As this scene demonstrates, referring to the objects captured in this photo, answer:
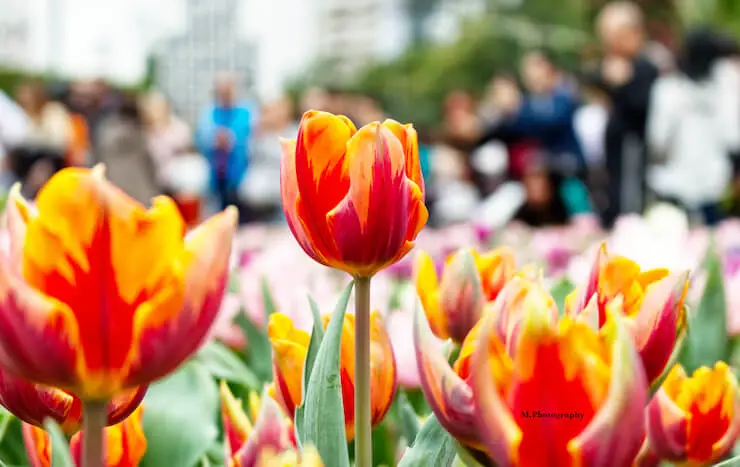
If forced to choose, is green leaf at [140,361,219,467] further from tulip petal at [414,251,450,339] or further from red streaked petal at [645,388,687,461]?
red streaked petal at [645,388,687,461]

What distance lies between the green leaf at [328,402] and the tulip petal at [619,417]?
0.65 ft

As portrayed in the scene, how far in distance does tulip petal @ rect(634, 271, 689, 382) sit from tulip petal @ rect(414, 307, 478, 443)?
0.40ft

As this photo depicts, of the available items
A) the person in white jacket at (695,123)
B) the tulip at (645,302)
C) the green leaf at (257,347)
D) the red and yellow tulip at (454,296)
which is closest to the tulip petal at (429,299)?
the red and yellow tulip at (454,296)

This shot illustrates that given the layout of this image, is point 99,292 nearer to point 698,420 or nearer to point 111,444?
point 111,444

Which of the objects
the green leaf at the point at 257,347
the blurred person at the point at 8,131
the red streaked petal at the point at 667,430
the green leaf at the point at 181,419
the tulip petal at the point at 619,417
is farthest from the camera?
the blurred person at the point at 8,131

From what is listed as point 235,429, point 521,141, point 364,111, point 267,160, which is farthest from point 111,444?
point 364,111

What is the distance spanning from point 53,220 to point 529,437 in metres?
0.27

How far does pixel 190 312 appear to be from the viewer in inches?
21.5

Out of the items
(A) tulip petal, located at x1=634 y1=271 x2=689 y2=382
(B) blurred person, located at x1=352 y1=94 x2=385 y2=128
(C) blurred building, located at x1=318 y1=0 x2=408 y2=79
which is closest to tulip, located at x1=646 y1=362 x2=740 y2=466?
(A) tulip petal, located at x1=634 y1=271 x2=689 y2=382

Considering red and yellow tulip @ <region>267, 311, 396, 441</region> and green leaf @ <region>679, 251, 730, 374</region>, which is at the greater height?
red and yellow tulip @ <region>267, 311, 396, 441</region>

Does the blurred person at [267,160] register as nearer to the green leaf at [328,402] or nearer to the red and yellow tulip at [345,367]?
the red and yellow tulip at [345,367]

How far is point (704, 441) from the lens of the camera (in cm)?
75

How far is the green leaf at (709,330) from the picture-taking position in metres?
1.26

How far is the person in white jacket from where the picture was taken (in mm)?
5918
